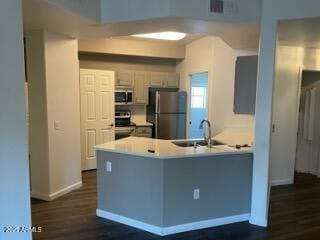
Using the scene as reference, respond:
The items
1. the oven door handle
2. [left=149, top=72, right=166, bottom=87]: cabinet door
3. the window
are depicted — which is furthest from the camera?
the window

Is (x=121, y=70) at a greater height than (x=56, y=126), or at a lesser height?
greater

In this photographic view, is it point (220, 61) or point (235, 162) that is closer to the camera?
point (235, 162)

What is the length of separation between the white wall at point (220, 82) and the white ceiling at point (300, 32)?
60cm

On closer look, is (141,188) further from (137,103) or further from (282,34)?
(137,103)

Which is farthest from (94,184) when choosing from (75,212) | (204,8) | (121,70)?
(204,8)

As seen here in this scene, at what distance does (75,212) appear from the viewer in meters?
3.49

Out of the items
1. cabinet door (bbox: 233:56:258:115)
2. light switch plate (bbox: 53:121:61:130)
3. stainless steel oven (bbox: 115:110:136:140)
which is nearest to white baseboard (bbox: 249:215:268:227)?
cabinet door (bbox: 233:56:258:115)

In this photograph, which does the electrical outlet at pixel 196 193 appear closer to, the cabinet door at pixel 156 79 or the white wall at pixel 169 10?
the white wall at pixel 169 10

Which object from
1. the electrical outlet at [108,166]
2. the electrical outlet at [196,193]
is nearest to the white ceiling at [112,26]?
the electrical outlet at [108,166]

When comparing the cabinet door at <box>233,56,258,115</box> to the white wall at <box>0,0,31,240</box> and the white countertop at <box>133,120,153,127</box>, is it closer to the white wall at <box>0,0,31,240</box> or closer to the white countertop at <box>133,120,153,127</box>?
the white countertop at <box>133,120,153,127</box>

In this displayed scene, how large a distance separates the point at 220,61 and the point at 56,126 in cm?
305

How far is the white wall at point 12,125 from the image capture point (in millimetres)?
2148

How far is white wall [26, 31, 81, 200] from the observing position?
148 inches

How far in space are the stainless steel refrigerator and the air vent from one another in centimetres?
316
